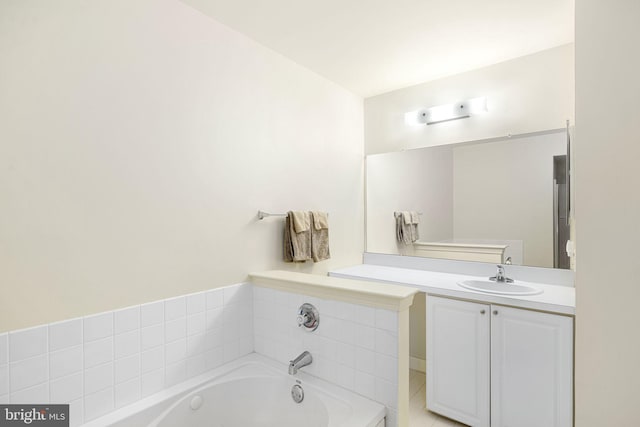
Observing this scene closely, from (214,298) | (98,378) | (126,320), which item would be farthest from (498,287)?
(98,378)

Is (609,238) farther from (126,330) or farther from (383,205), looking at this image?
(126,330)

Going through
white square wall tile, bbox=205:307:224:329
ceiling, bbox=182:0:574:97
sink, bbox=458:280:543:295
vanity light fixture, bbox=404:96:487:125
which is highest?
ceiling, bbox=182:0:574:97

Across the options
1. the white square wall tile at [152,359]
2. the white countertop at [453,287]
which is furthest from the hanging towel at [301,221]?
the white square wall tile at [152,359]

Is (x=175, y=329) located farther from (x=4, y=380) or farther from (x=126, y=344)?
(x=4, y=380)

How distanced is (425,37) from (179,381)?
2.48 meters

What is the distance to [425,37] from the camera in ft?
6.96

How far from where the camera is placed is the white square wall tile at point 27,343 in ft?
4.01

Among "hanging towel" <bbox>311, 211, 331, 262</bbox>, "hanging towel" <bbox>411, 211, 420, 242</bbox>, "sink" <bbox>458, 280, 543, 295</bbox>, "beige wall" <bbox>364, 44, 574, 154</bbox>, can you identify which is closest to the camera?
"sink" <bbox>458, 280, 543, 295</bbox>

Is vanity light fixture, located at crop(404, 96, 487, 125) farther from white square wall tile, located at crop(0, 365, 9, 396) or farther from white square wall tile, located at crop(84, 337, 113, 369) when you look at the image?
white square wall tile, located at crop(0, 365, 9, 396)

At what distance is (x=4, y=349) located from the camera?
120 cm

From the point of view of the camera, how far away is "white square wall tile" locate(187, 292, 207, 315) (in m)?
1.77

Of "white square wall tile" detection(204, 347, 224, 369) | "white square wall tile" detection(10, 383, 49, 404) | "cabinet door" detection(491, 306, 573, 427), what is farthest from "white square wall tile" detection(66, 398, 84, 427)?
"cabinet door" detection(491, 306, 573, 427)

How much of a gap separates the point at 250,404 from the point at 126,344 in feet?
2.35

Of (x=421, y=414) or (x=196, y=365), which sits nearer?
(x=196, y=365)
